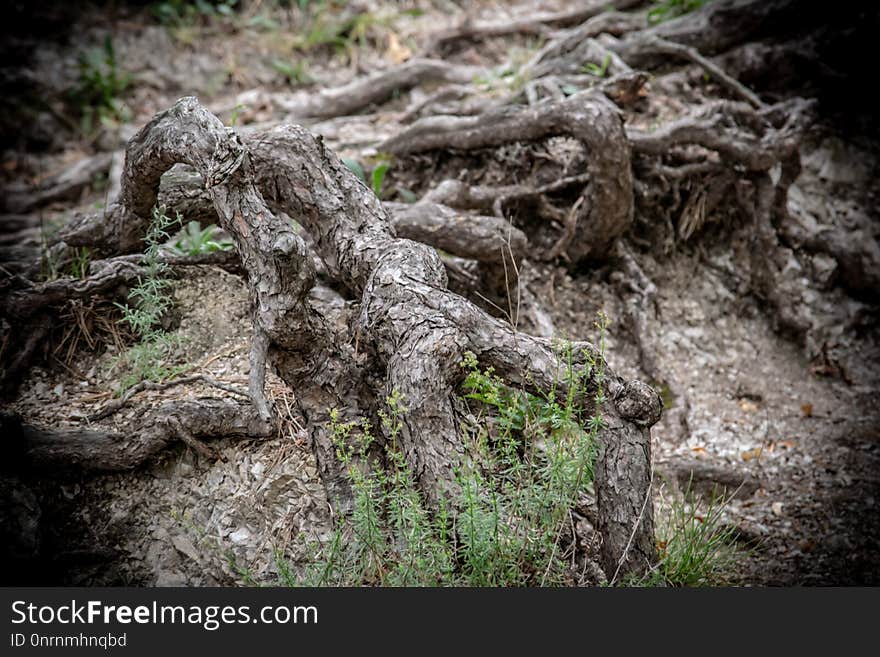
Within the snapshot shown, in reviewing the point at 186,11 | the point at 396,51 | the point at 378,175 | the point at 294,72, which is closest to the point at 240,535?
the point at 378,175

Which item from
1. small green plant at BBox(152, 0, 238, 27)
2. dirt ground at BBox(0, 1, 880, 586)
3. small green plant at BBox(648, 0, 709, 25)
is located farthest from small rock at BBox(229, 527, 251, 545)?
small green plant at BBox(152, 0, 238, 27)

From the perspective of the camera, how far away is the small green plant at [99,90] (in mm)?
6273

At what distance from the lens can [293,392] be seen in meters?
2.95

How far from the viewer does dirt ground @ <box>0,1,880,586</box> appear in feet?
9.09

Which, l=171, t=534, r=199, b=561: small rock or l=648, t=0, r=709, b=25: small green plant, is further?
l=648, t=0, r=709, b=25: small green plant

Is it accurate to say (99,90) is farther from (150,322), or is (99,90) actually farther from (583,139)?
(583,139)

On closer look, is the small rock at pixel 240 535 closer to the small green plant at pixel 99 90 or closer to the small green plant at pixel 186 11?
the small green plant at pixel 99 90

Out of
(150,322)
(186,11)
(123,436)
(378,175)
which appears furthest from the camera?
(186,11)

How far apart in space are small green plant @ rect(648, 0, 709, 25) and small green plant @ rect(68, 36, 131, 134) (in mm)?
4264

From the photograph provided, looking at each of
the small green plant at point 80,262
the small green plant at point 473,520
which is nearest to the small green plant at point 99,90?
the small green plant at point 80,262

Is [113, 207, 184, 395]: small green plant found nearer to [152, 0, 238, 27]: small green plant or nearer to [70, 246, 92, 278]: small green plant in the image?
[70, 246, 92, 278]: small green plant

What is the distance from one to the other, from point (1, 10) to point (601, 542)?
6.83 meters

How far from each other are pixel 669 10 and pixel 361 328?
445cm

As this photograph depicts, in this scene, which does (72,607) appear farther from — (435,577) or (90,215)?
(90,215)
